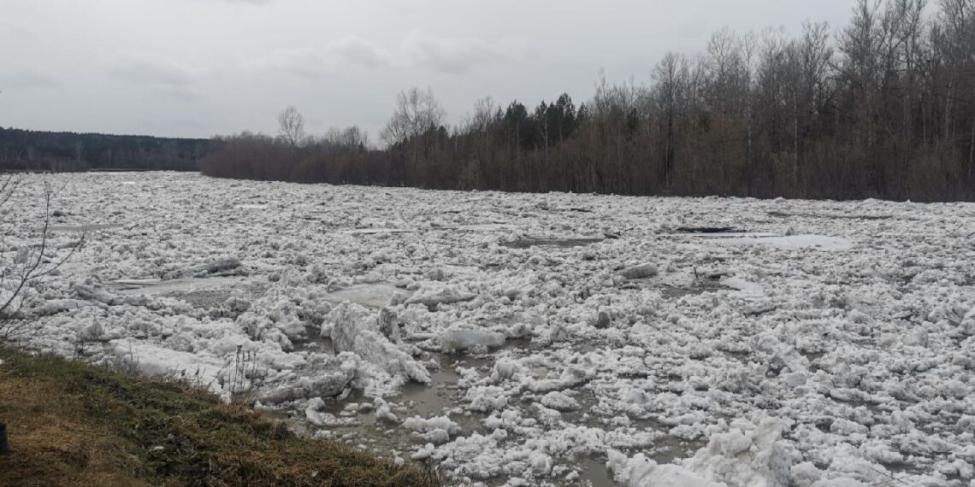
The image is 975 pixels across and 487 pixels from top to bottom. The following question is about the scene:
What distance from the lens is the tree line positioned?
25297 mm

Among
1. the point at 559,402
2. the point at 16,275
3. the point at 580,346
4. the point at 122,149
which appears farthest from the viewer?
the point at 122,149

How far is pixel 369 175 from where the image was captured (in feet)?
162

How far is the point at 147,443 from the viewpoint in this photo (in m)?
3.49

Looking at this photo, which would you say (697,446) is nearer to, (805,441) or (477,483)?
(805,441)

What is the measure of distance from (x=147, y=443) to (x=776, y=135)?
3867 centimetres

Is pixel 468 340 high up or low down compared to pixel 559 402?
up

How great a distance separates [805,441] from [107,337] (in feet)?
19.1

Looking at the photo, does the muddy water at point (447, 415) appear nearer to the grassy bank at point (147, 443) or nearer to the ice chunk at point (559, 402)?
the ice chunk at point (559, 402)

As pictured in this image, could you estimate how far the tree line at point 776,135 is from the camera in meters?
25.3

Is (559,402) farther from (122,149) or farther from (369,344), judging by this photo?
(122,149)

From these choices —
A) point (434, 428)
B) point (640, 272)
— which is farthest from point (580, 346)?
point (640, 272)

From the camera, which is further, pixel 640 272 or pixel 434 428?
pixel 640 272

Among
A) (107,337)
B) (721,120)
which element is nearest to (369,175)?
(721,120)

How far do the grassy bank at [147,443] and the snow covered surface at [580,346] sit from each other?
2.01 ft
